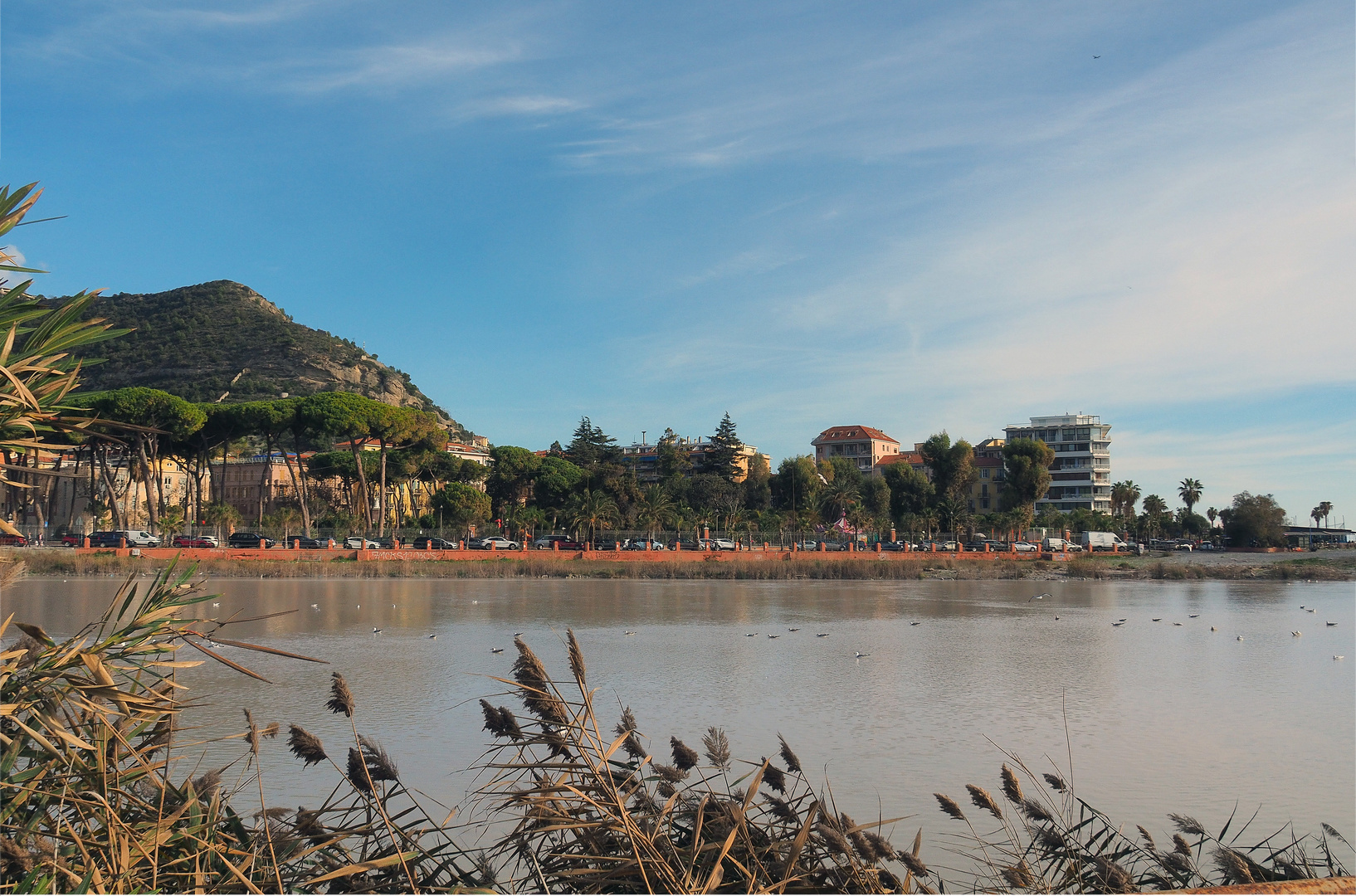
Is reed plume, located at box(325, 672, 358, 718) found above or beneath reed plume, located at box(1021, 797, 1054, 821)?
above

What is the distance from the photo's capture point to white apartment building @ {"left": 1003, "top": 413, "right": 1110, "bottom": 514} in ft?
333

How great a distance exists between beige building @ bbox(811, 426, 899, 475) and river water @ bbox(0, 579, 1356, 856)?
7673 cm

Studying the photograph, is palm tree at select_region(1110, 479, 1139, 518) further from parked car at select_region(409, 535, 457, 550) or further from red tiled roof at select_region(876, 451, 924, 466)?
parked car at select_region(409, 535, 457, 550)

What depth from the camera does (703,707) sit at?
13.5 m

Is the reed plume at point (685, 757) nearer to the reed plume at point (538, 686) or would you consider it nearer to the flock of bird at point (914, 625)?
the reed plume at point (538, 686)

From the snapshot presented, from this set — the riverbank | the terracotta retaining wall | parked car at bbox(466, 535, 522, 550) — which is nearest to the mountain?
parked car at bbox(466, 535, 522, 550)

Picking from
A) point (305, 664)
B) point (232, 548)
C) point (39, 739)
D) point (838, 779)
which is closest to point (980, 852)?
point (838, 779)

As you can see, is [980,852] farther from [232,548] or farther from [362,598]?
[232,548]

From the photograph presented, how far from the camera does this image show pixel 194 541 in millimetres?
44344

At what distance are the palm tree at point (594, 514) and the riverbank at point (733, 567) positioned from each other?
8.56 m

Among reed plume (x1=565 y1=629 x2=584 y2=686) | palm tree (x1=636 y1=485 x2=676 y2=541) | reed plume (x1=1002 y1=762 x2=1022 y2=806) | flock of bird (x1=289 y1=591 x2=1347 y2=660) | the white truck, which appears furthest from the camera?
the white truck

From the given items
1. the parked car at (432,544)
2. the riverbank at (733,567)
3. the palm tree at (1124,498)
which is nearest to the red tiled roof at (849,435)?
the palm tree at (1124,498)

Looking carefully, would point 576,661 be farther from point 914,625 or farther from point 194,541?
point 194,541

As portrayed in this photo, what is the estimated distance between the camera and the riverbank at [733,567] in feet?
130
